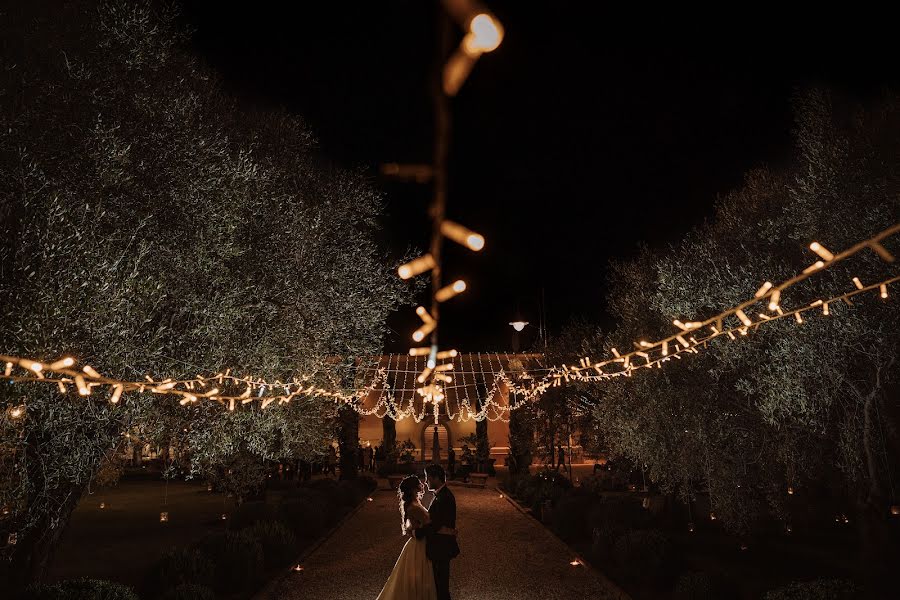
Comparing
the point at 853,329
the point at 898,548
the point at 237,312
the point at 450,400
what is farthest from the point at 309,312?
the point at 450,400

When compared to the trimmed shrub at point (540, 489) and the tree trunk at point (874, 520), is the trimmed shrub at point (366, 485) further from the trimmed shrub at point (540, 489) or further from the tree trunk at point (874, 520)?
the tree trunk at point (874, 520)

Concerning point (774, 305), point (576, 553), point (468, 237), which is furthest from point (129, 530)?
point (774, 305)

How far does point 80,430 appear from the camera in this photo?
7723 mm

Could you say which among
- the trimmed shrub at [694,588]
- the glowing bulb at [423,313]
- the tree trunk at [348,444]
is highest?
the glowing bulb at [423,313]

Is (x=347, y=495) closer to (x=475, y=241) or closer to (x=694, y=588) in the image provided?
(x=694, y=588)

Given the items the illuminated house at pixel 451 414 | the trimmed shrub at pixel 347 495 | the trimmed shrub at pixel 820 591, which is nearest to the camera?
the trimmed shrub at pixel 820 591

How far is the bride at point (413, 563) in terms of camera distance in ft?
25.1

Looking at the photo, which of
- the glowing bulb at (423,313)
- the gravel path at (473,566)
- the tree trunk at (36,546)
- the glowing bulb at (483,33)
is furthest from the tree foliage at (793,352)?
the tree trunk at (36,546)

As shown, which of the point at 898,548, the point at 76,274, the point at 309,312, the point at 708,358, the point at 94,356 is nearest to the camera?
the point at 76,274

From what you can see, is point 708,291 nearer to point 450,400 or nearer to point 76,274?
point 76,274

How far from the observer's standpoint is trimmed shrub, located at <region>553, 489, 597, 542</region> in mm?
15609

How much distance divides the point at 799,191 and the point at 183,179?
32.8 feet

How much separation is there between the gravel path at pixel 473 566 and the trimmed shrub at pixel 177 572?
2.99 ft

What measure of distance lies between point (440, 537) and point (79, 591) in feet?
13.3
